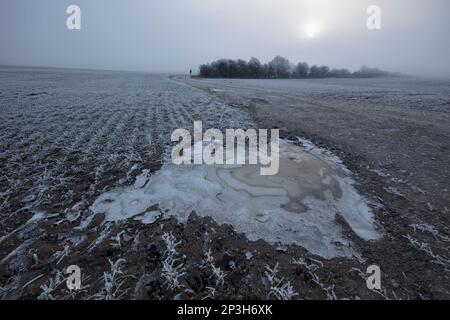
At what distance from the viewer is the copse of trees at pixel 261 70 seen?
77.9 meters

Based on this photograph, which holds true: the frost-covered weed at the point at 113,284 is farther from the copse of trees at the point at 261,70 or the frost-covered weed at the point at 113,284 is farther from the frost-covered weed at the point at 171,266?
the copse of trees at the point at 261,70

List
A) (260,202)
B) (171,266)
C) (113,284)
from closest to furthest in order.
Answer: (113,284), (171,266), (260,202)

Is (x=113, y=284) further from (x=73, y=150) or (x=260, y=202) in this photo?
(x=73, y=150)

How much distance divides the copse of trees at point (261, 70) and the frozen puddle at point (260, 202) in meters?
76.8

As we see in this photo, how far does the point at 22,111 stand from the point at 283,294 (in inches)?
534

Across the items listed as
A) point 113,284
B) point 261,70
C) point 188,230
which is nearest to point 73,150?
point 188,230

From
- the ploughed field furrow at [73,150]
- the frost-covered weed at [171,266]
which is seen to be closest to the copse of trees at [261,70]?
the ploughed field furrow at [73,150]

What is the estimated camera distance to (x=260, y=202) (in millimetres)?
4234

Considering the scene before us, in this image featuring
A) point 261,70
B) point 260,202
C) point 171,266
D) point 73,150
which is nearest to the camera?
point 171,266

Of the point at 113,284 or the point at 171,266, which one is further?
the point at 171,266

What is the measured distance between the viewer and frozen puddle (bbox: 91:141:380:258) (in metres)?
3.59

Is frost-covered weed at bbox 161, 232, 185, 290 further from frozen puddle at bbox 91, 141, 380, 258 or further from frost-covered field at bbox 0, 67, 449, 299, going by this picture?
frozen puddle at bbox 91, 141, 380, 258

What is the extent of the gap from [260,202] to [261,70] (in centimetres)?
8142

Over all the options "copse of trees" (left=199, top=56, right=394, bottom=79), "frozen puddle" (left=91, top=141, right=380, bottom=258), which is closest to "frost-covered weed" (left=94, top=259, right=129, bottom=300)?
"frozen puddle" (left=91, top=141, right=380, bottom=258)
